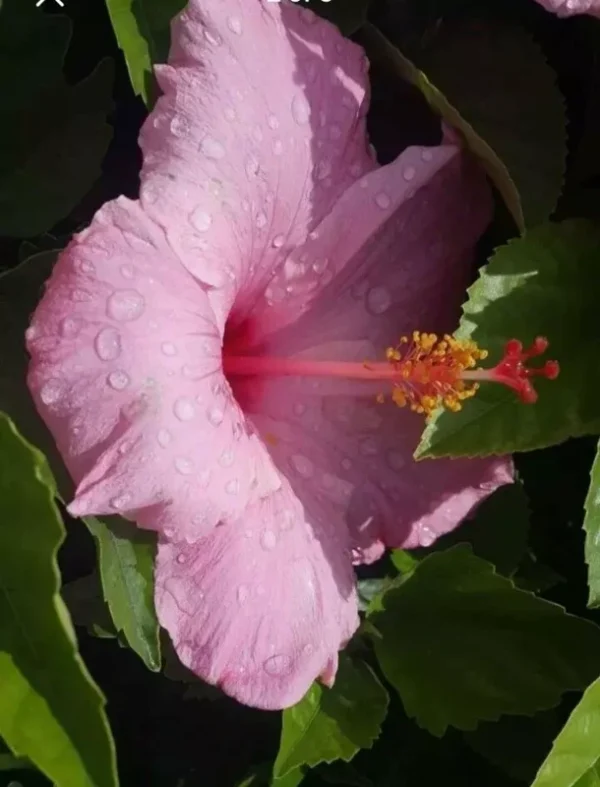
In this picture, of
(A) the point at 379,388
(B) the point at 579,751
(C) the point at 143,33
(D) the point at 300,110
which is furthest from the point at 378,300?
(B) the point at 579,751

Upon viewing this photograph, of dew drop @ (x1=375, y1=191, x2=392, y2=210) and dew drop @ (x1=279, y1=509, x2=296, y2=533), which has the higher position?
dew drop @ (x1=375, y1=191, x2=392, y2=210)

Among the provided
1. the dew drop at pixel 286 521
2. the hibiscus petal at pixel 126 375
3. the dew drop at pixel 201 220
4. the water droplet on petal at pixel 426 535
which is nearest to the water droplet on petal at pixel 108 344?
the hibiscus petal at pixel 126 375

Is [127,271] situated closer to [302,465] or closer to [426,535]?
[302,465]

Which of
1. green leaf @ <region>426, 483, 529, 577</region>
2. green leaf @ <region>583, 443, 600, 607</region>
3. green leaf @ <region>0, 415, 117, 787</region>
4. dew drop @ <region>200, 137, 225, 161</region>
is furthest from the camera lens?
green leaf @ <region>426, 483, 529, 577</region>

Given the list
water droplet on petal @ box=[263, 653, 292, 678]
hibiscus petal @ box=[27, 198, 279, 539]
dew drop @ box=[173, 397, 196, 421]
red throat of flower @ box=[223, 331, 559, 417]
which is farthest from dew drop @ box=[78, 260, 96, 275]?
water droplet on petal @ box=[263, 653, 292, 678]

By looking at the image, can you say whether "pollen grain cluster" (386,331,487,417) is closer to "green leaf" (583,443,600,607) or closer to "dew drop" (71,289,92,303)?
"green leaf" (583,443,600,607)
